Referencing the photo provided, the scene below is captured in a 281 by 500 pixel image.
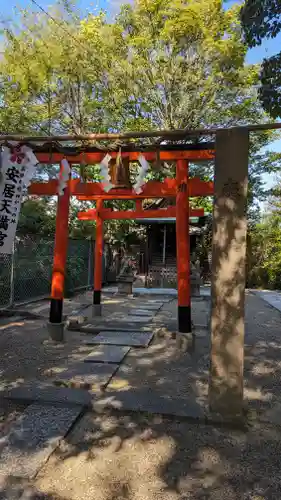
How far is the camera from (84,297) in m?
12.4

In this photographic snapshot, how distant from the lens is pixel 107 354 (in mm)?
5523

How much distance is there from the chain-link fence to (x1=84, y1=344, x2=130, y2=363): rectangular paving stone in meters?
4.19

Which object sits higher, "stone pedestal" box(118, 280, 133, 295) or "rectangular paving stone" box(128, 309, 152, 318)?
"stone pedestal" box(118, 280, 133, 295)

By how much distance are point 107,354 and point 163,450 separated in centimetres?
262

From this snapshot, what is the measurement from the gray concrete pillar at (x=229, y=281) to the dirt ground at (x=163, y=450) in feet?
1.18

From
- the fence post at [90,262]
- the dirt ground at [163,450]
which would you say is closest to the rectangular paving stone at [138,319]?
the dirt ground at [163,450]

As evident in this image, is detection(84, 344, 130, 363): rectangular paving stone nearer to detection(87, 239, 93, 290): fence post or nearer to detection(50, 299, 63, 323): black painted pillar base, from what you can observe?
detection(50, 299, 63, 323): black painted pillar base

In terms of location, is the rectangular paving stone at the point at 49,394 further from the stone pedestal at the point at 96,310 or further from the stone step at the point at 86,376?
the stone pedestal at the point at 96,310

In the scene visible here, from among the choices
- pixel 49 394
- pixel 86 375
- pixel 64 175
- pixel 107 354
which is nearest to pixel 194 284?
pixel 107 354

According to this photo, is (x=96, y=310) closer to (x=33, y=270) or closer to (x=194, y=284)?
(x=33, y=270)

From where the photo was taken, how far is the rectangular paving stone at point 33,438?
271cm

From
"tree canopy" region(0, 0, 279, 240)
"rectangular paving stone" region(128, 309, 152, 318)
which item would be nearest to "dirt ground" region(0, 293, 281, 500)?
"rectangular paving stone" region(128, 309, 152, 318)

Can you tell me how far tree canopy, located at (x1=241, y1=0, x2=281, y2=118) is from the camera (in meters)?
4.29

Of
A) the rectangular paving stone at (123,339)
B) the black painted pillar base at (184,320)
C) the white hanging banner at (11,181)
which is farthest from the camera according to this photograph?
the rectangular paving stone at (123,339)
